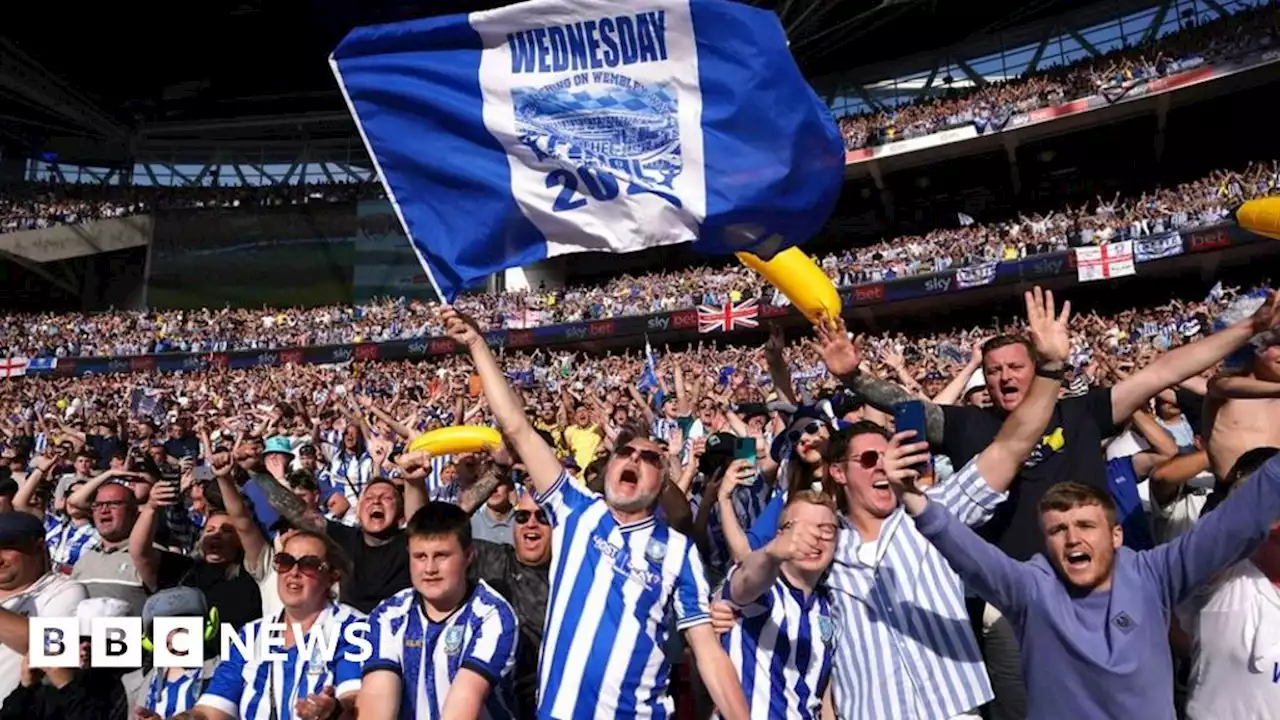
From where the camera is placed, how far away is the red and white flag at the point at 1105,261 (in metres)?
22.2

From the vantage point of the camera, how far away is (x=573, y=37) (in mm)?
4418

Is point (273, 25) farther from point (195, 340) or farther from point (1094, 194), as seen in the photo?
point (1094, 194)

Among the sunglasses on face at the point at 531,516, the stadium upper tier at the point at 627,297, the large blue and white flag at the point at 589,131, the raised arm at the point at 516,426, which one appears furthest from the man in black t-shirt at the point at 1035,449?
the stadium upper tier at the point at 627,297

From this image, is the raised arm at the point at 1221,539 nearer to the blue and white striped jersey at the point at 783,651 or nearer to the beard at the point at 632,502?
the blue and white striped jersey at the point at 783,651

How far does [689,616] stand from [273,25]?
42.2 metres

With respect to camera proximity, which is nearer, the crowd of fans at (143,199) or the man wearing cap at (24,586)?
the man wearing cap at (24,586)

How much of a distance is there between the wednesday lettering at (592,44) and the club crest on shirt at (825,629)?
8.85 ft

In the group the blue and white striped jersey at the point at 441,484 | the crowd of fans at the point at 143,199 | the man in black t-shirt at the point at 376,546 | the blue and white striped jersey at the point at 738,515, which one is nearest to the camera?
the man in black t-shirt at the point at 376,546

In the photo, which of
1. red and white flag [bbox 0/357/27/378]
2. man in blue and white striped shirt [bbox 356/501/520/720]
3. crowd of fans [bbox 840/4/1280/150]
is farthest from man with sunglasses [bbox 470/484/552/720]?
red and white flag [bbox 0/357/27/378]

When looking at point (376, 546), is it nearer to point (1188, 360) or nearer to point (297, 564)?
point (297, 564)

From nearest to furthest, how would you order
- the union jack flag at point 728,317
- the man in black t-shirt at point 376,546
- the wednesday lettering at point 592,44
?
the wednesday lettering at point 592,44 < the man in black t-shirt at point 376,546 < the union jack flag at point 728,317

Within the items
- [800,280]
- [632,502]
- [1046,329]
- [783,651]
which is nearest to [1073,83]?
[800,280]

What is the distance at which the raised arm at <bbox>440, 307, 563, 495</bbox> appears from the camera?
351 centimetres

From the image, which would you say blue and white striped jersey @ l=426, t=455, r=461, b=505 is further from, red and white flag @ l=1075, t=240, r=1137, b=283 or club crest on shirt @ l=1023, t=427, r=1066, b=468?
red and white flag @ l=1075, t=240, r=1137, b=283
